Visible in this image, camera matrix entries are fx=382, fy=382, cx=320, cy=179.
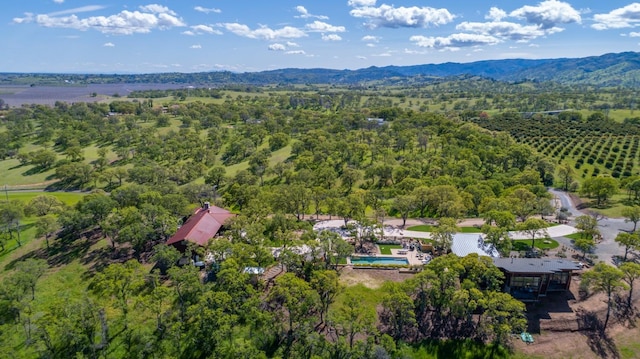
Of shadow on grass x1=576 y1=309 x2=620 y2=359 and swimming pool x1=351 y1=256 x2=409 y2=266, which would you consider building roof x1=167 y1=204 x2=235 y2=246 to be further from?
shadow on grass x1=576 y1=309 x2=620 y2=359

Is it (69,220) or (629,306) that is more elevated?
(69,220)

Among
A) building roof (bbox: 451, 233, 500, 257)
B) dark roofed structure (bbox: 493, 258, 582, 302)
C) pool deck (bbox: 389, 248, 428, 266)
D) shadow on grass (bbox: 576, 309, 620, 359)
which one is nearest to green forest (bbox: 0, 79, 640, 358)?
building roof (bbox: 451, 233, 500, 257)

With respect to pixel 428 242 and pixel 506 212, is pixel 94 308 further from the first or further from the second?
pixel 506 212

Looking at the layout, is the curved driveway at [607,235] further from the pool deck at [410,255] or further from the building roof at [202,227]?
the building roof at [202,227]

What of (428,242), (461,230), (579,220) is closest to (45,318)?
(428,242)

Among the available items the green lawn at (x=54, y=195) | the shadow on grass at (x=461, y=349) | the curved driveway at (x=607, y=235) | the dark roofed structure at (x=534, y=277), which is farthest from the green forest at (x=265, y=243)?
the curved driveway at (x=607, y=235)
